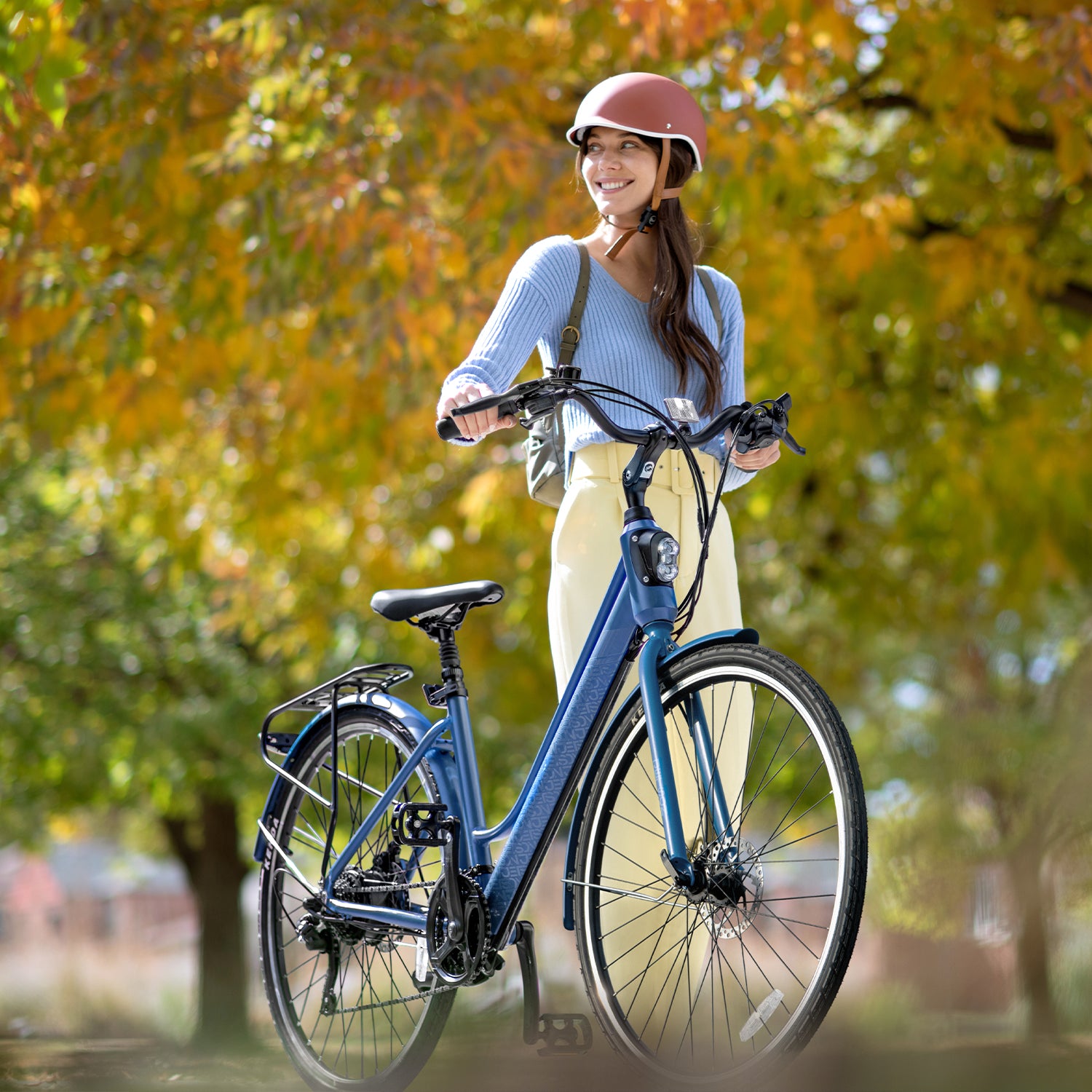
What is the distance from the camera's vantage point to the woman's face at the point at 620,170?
2895 mm

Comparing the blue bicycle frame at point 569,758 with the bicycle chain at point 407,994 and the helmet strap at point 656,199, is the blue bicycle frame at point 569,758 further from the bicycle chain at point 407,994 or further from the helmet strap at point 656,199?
the helmet strap at point 656,199

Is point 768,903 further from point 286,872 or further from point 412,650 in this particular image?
point 412,650

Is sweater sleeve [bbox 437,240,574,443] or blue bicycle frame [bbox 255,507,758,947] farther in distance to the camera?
sweater sleeve [bbox 437,240,574,443]

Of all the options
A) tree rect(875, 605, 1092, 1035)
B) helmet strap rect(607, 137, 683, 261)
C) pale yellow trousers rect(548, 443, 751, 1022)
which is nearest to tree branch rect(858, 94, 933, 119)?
tree rect(875, 605, 1092, 1035)

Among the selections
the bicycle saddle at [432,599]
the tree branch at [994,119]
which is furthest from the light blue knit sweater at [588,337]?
the tree branch at [994,119]

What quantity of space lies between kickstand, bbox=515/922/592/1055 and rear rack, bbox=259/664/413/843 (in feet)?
1.96

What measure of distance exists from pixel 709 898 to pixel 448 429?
92 cm

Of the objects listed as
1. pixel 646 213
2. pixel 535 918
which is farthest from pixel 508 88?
pixel 535 918

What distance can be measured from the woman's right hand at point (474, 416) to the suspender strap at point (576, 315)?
0.79 ft

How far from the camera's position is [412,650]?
9.06m

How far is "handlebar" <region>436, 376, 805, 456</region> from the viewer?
8.32 ft

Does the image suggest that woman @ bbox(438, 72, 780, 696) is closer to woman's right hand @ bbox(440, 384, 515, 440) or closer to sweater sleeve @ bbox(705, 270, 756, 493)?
sweater sleeve @ bbox(705, 270, 756, 493)

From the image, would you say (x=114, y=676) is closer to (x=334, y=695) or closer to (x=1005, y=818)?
(x=1005, y=818)

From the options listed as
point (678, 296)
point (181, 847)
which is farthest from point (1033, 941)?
point (181, 847)
